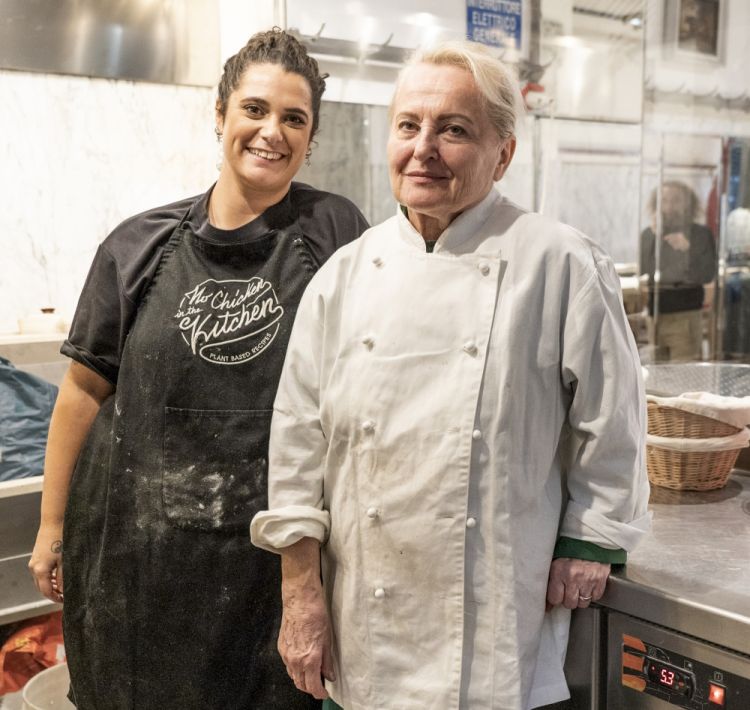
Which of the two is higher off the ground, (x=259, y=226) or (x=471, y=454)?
(x=259, y=226)

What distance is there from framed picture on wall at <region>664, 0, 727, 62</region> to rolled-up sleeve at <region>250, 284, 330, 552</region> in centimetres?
315

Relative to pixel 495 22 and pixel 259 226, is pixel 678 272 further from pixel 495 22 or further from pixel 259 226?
pixel 259 226

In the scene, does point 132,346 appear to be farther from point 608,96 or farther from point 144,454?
point 608,96

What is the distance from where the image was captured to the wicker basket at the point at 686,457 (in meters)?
1.52

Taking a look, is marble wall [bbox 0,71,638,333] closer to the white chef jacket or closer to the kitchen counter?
the kitchen counter

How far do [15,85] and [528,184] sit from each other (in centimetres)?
213

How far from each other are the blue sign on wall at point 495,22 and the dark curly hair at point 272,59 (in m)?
1.98

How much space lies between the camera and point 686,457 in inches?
61.2

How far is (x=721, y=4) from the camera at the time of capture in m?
3.83

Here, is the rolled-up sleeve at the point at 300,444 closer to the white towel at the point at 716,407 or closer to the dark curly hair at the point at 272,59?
the dark curly hair at the point at 272,59

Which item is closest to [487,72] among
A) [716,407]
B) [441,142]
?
[441,142]

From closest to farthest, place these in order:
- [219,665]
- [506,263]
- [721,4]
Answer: [506,263], [219,665], [721,4]

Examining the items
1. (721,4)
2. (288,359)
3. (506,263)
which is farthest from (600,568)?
(721,4)

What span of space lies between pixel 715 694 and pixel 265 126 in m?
1.08
